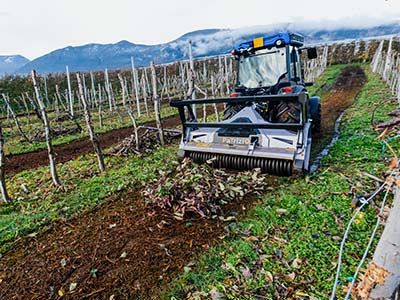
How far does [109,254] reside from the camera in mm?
3547

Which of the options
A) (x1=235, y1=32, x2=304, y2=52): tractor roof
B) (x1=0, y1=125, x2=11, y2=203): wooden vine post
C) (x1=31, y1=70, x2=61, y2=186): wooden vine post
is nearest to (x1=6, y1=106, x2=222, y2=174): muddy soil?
(x1=31, y1=70, x2=61, y2=186): wooden vine post

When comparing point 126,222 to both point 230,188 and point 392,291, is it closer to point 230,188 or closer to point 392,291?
point 230,188

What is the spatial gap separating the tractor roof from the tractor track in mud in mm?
3577

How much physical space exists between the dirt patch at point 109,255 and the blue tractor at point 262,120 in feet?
3.60

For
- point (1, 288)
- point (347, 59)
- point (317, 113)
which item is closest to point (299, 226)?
point (1, 288)

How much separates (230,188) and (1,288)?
3.16 metres

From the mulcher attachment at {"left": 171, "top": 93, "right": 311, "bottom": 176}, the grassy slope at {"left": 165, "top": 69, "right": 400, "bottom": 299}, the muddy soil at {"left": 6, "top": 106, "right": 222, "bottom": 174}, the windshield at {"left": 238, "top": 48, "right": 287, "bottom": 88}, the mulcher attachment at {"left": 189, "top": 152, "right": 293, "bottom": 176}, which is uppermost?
the windshield at {"left": 238, "top": 48, "right": 287, "bottom": 88}

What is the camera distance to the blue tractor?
5.00m

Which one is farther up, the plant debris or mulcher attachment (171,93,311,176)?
mulcher attachment (171,93,311,176)

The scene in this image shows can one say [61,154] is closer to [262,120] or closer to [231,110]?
Result: [231,110]

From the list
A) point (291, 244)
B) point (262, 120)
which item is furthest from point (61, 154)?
point (291, 244)

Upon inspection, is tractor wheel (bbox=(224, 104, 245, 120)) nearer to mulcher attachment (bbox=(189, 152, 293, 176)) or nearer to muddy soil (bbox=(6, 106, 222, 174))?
mulcher attachment (bbox=(189, 152, 293, 176))

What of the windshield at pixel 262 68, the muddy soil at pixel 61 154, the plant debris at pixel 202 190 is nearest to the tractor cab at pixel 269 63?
the windshield at pixel 262 68

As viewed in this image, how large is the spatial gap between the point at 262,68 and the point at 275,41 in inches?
25.9
